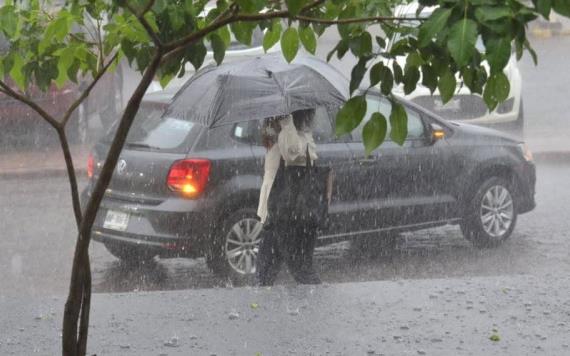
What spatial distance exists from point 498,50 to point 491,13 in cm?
10

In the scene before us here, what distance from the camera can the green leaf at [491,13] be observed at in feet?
10.4

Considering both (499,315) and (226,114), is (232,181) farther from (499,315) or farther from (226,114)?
(499,315)

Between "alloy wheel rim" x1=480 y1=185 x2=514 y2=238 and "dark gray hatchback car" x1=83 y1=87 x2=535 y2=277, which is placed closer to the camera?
"dark gray hatchback car" x1=83 y1=87 x2=535 y2=277

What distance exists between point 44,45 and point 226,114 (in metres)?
3.35

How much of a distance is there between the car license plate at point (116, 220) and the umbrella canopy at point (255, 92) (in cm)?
148

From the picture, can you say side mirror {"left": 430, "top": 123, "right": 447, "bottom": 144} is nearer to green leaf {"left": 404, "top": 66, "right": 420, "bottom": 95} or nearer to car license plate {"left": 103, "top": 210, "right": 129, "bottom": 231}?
car license plate {"left": 103, "top": 210, "right": 129, "bottom": 231}

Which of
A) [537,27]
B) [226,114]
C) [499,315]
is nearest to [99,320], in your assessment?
[226,114]

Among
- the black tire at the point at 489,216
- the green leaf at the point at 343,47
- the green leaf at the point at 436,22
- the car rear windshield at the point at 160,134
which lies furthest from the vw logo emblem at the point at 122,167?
the green leaf at the point at 436,22

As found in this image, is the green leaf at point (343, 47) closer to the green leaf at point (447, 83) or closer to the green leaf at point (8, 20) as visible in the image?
the green leaf at point (447, 83)

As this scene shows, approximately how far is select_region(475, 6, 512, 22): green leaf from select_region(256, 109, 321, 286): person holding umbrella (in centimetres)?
524

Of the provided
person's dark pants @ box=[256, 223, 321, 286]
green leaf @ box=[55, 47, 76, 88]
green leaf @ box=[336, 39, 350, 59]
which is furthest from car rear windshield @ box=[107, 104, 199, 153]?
green leaf @ box=[336, 39, 350, 59]

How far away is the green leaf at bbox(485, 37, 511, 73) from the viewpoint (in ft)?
10.5

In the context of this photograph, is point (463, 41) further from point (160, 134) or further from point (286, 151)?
point (160, 134)

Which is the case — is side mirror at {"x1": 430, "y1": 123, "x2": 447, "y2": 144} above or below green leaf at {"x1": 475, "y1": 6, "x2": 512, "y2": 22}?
below
